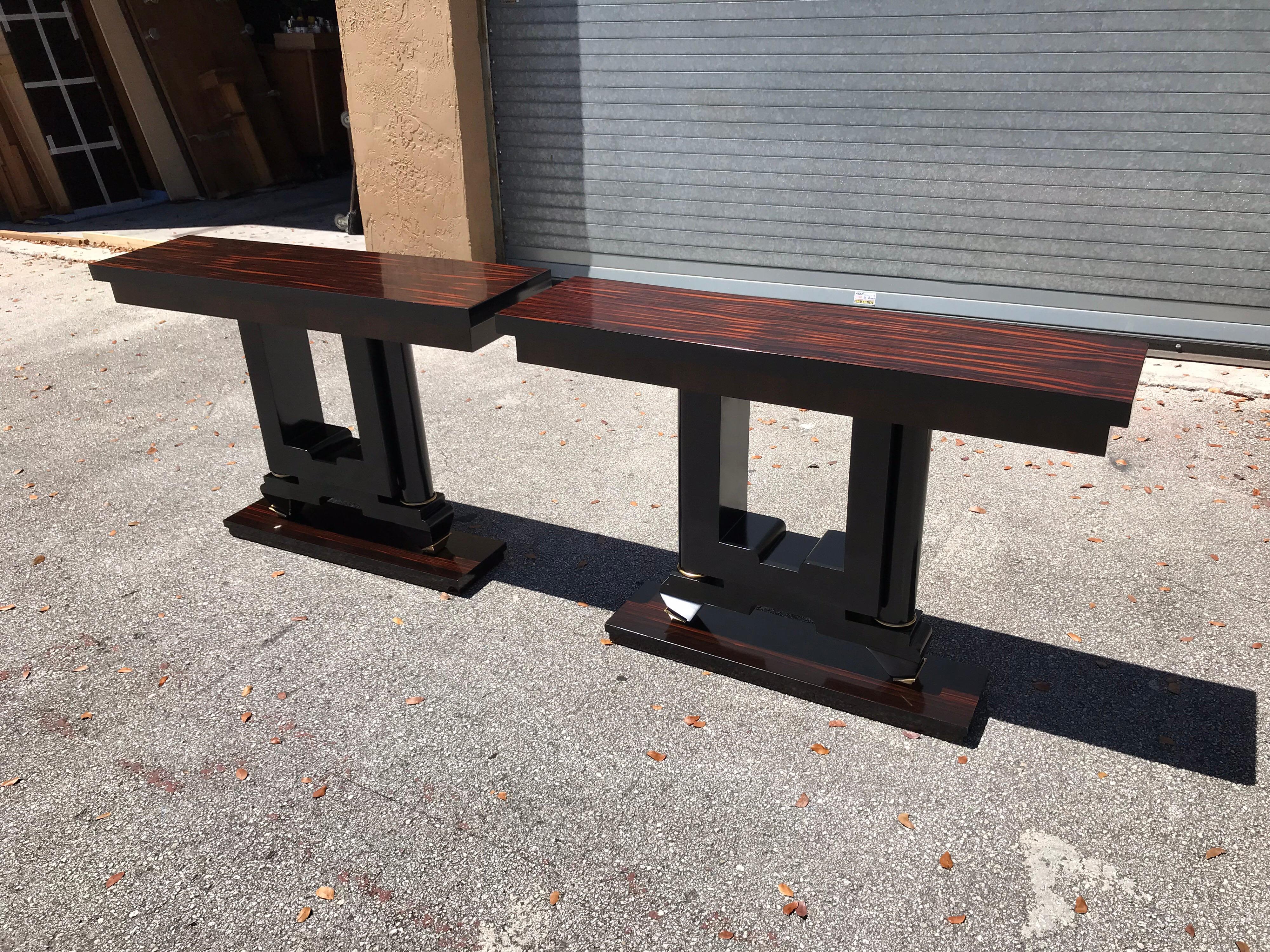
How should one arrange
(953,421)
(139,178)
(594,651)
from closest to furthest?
1. (953,421)
2. (594,651)
3. (139,178)

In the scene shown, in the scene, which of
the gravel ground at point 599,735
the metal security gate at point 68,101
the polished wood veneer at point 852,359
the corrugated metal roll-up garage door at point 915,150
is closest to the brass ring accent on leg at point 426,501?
the gravel ground at point 599,735

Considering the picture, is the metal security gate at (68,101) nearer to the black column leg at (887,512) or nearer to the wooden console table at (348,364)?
the wooden console table at (348,364)

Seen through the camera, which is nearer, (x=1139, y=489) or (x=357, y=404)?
(x=357, y=404)

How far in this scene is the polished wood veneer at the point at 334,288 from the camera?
347cm

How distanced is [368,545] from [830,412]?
2.38m

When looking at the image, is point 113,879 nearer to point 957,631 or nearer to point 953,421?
point 953,421

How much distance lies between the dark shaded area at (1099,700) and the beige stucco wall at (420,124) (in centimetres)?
413

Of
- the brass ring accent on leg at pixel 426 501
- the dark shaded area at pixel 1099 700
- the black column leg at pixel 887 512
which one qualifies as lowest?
the dark shaded area at pixel 1099 700

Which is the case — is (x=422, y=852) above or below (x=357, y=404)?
below

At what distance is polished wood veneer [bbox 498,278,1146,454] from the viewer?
8.32 feet

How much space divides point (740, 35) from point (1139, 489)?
384 cm

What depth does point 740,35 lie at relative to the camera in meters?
6.25

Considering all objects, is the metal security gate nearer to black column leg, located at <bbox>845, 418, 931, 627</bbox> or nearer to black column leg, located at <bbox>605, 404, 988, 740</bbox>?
black column leg, located at <bbox>605, 404, 988, 740</bbox>

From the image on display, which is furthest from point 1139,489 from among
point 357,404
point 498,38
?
point 498,38
